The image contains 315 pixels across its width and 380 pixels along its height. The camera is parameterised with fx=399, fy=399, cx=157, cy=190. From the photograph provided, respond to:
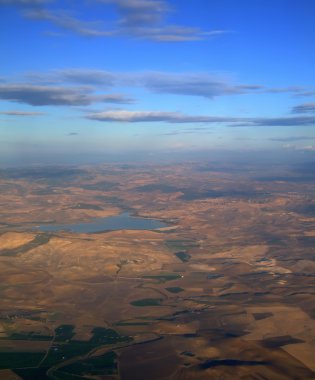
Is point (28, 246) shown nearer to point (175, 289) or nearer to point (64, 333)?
point (175, 289)

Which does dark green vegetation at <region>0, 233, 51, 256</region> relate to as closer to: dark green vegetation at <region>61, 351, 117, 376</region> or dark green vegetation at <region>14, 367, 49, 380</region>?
dark green vegetation at <region>14, 367, 49, 380</region>

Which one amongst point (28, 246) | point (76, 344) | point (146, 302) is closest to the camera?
point (76, 344)

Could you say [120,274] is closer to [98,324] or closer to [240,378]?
[98,324]

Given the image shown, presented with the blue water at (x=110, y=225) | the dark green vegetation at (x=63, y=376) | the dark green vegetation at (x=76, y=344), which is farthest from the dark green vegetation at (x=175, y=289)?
the blue water at (x=110, y=225)

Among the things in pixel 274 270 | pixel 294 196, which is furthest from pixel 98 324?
pixel 294 196

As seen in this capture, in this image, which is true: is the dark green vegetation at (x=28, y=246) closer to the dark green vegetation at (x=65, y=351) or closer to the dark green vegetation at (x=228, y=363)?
the dark green vegetation at (x=65, y=351)

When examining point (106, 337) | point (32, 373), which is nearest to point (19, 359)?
point (32, 373)

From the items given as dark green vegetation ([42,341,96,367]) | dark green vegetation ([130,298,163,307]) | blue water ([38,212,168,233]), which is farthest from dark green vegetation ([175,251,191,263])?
dark green vegetation ([42,341,96,367])
